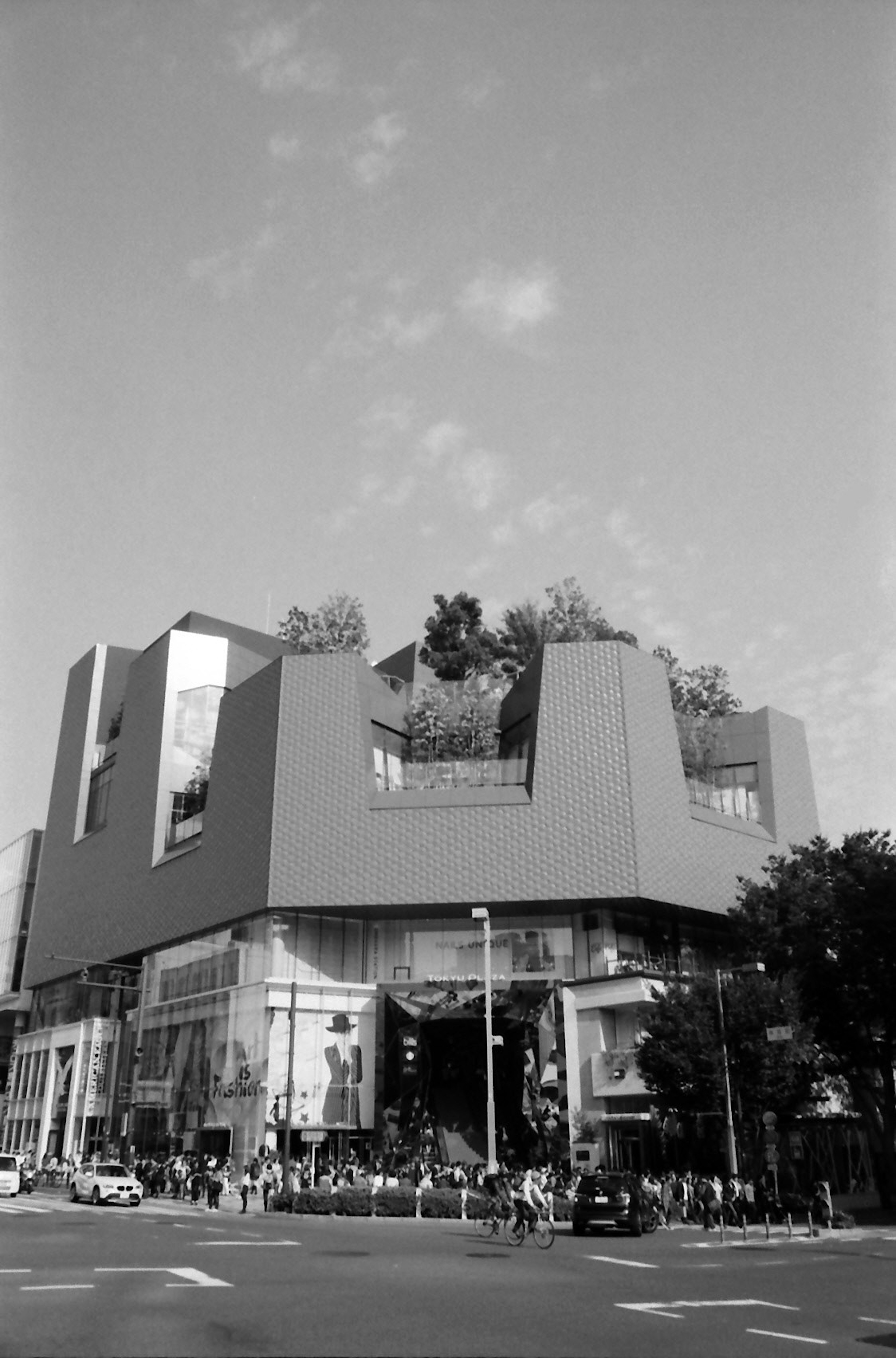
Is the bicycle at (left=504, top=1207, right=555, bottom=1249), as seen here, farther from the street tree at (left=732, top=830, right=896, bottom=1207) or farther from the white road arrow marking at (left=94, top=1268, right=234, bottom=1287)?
the street tree at (left=732, top=830, right=896, bottom=1207)

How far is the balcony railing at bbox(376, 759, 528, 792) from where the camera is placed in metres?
58.5

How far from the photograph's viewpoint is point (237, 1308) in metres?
13.7

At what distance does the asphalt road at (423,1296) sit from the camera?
11578 mm

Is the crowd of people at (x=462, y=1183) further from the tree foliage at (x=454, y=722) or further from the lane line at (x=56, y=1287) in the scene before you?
the tree foliage at (x=454, y=722)

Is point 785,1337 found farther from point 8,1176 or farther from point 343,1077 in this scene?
point 343,1077

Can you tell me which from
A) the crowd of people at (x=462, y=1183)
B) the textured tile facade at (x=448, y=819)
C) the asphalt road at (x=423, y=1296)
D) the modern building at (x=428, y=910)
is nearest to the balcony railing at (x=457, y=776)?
the modern building at (x=428, y=910)

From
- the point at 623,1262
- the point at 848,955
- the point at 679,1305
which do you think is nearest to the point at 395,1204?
the point at 623,1262

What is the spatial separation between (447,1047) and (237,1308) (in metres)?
45.1

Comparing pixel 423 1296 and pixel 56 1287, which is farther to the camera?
pixel 56 1287

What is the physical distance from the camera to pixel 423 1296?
50.2ft

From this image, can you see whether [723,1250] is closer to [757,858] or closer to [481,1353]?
[481,1353]

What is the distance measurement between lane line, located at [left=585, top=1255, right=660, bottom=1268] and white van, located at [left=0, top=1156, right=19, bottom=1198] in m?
27.3

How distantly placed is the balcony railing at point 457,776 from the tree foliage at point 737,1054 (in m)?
19.5

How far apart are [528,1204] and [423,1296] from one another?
11141 millimetres
